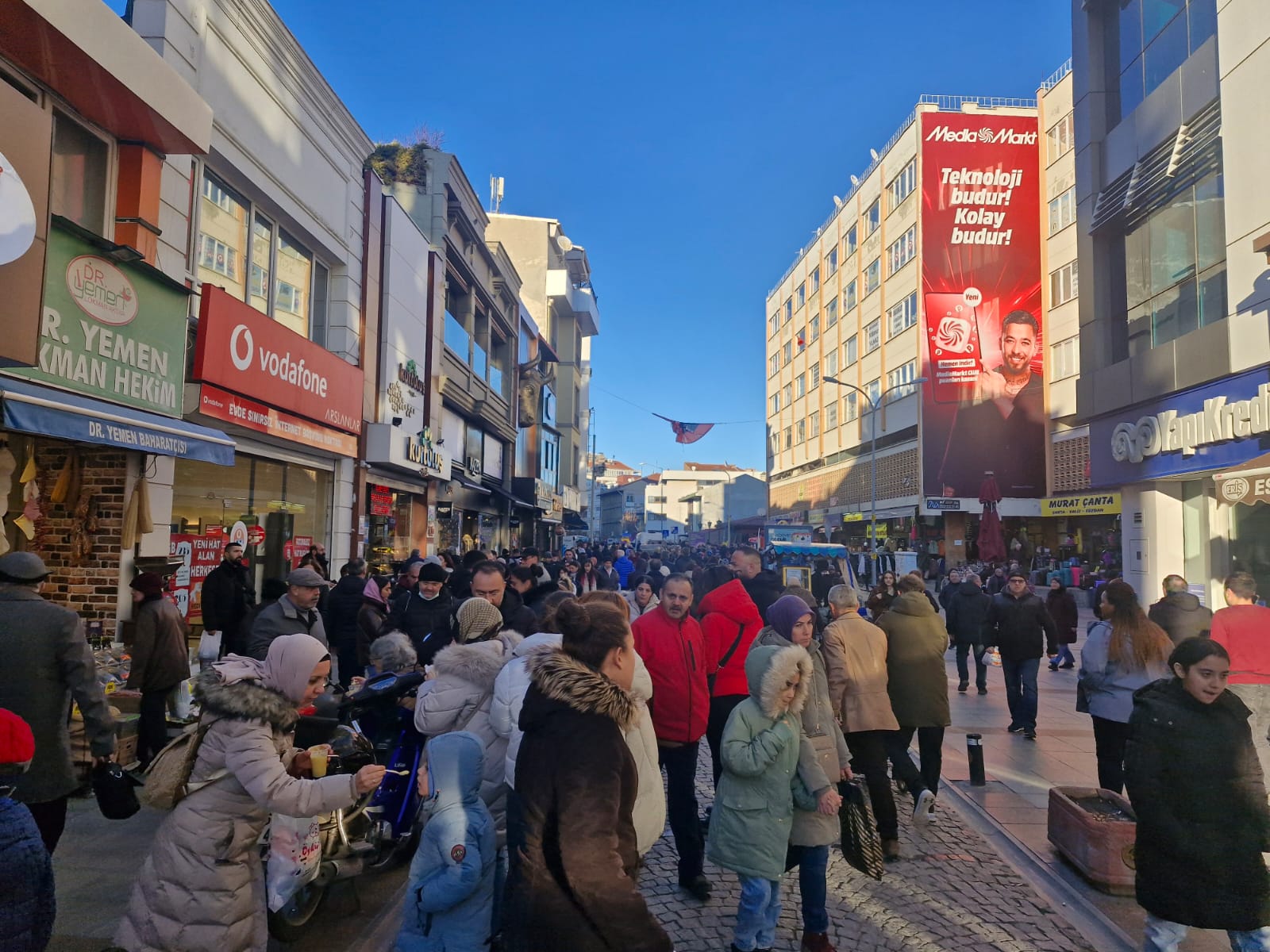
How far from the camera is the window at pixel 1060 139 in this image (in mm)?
36469

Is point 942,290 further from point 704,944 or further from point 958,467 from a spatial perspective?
point 704,944

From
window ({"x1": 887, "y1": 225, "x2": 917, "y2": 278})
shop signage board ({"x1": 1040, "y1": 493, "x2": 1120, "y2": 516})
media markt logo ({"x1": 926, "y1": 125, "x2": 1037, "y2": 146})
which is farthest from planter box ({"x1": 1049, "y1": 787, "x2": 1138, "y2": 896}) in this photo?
media markt logo ({"x1": 926, "y1": 125, "x2": 1037, "y2": 146})

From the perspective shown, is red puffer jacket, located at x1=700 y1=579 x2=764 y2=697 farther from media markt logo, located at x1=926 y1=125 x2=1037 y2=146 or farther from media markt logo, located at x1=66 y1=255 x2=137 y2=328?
media markt logo, located at x1=926 y1=125 x2=1037 y2=146

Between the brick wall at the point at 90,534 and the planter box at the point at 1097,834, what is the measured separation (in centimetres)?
824

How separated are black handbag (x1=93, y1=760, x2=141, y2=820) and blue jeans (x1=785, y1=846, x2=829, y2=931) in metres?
3.03

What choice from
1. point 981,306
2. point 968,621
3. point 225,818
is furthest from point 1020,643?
point 981,306

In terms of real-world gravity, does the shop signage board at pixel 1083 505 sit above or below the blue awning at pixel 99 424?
above

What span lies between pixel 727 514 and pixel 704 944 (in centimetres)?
10187

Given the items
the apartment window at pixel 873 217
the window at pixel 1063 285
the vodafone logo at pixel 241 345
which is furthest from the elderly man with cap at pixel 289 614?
the apartment window at pixel 873 217

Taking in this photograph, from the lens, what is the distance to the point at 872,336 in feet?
154

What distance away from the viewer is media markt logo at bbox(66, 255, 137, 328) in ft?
22.0

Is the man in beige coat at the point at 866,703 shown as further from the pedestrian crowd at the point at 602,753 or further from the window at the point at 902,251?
the window at the point at 902,251

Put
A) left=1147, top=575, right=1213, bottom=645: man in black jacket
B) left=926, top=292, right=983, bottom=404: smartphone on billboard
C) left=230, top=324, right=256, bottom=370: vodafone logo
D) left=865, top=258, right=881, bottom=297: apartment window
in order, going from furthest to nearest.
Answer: left=865, top=258, right=881, bottom=297: apartment window → left=926, top=292, right=983, bottom=404: smartphone on billboard → left=230, top=324, right=256, bottom=370: vodafone logo → left=1147, top=575, right=1213, bottom=645: man in black jacket

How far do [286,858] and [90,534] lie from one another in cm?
548
